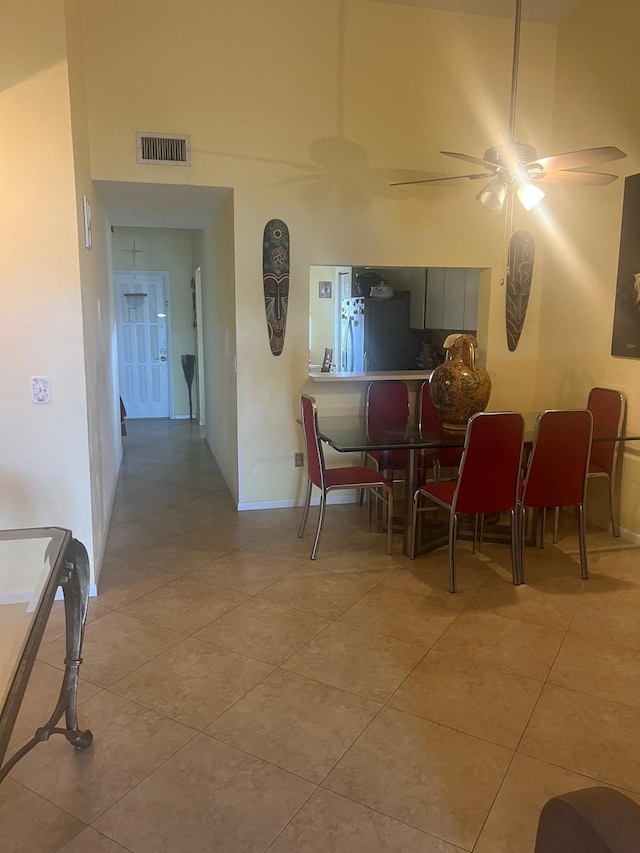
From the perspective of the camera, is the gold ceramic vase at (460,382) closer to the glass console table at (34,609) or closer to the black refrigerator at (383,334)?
the glass console table at (34,609)

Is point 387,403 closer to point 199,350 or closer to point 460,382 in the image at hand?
point 460,382

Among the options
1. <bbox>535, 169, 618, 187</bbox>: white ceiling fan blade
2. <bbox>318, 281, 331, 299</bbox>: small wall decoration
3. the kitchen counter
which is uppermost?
<bbox>535, 169, 618, 187</bbox>: white ceiling fan blade

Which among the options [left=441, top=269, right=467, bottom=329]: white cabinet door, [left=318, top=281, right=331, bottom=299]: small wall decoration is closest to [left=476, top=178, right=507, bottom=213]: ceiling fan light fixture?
[left=441, top=269, right=467, bottom=329]: white cabinet door

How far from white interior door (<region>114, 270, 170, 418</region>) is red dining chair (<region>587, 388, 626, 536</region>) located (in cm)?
592

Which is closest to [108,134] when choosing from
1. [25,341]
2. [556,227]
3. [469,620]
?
[25,341]

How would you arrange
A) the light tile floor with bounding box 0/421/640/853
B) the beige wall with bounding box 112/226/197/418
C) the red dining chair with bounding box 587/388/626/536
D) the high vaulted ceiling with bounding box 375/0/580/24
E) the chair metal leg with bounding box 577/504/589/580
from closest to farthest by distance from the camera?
the light tile floor with bounding box 0/421/640/853 < the chair metal leg with bounding box 577/504/589/580 < the red dining chair with bounding box 587/388/626/536 < the high vaulted ceiling with bounding box 375/0/580/24 < the beige wall with bounding box 112/226/197/418

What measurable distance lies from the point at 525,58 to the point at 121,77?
9.55 ft

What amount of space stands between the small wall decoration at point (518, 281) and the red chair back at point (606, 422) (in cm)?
88

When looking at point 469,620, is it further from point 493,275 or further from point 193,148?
point 193,148

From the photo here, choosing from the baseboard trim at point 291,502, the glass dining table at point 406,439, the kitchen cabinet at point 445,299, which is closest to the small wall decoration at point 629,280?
the glass dining table at point 406,439

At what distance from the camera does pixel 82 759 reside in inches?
77.9

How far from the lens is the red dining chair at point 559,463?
3.19 meters

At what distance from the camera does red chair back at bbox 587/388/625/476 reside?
3.95 metres

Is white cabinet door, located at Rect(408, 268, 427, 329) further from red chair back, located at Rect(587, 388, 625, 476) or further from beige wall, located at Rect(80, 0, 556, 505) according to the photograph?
red chair back, located at Rect(587, 388, 625, 476)
